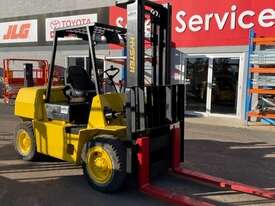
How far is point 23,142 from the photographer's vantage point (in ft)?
23.5

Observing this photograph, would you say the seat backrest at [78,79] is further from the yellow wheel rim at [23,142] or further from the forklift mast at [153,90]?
the yellow wheel rim at [23,142]

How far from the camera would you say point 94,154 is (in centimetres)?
549

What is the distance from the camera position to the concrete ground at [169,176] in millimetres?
5113

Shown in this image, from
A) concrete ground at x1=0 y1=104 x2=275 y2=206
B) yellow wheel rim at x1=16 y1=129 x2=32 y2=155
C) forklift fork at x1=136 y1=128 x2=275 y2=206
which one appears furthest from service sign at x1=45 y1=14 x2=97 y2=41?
forklift fork at x1=136 y1=128 x2=275 y2=206

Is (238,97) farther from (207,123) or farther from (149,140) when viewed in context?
(149,140)

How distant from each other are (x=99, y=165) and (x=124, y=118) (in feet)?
2.80


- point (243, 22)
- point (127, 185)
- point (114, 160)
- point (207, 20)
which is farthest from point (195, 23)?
point (114, 160)

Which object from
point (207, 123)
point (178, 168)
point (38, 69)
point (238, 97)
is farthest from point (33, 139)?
point (38, 69)

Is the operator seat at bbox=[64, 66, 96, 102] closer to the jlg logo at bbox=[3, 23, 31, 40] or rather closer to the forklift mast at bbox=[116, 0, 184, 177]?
Answer: the forklift mast at bbox=[116, 0, 184, 177]

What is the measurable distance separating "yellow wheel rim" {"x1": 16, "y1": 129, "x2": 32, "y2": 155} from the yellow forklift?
166 millimetres

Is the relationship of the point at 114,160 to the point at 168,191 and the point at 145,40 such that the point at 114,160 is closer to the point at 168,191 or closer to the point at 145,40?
the point at 168,191

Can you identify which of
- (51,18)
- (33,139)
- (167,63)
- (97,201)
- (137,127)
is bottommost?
(97,201)

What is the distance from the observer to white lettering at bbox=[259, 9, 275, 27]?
38.0ft

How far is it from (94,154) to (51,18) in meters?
12.6
